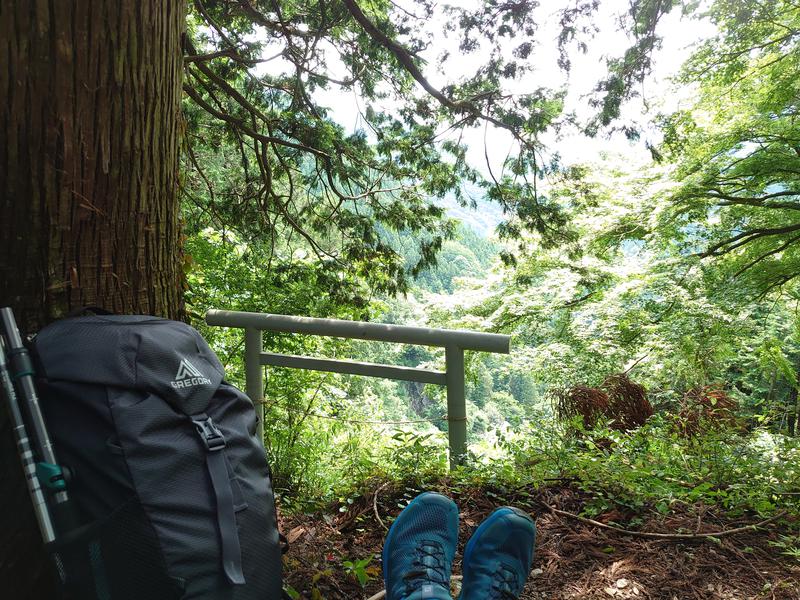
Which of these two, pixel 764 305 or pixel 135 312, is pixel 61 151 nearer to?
pixel 135 312

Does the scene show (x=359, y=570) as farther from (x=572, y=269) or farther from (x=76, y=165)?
(x=572, y=269)

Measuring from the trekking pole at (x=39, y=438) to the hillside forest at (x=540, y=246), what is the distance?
337mm

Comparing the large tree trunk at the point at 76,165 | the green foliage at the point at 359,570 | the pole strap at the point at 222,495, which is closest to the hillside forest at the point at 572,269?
the green foliage at the point at 359,570

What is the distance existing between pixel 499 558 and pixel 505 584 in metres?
0.08

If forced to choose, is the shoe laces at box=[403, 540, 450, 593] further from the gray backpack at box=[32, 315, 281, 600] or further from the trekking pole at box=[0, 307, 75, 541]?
the trekking pole at box=[0, 307, 75, 541]

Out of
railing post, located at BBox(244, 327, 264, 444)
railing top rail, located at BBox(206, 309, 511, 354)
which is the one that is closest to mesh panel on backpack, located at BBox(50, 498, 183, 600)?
railing top rail, located at BBox(206, 309, 511, 354)

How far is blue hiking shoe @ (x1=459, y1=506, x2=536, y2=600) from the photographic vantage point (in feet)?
5.45

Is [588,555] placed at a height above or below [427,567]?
below

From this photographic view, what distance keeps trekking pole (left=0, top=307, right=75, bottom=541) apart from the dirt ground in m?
0.85

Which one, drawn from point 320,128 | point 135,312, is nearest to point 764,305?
point 320,128

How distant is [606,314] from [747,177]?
2.71 metres

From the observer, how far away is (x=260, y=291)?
6.67 m

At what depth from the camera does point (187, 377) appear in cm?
130

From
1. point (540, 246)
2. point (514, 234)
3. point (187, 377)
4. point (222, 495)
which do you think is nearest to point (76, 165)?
point (187, 377)
